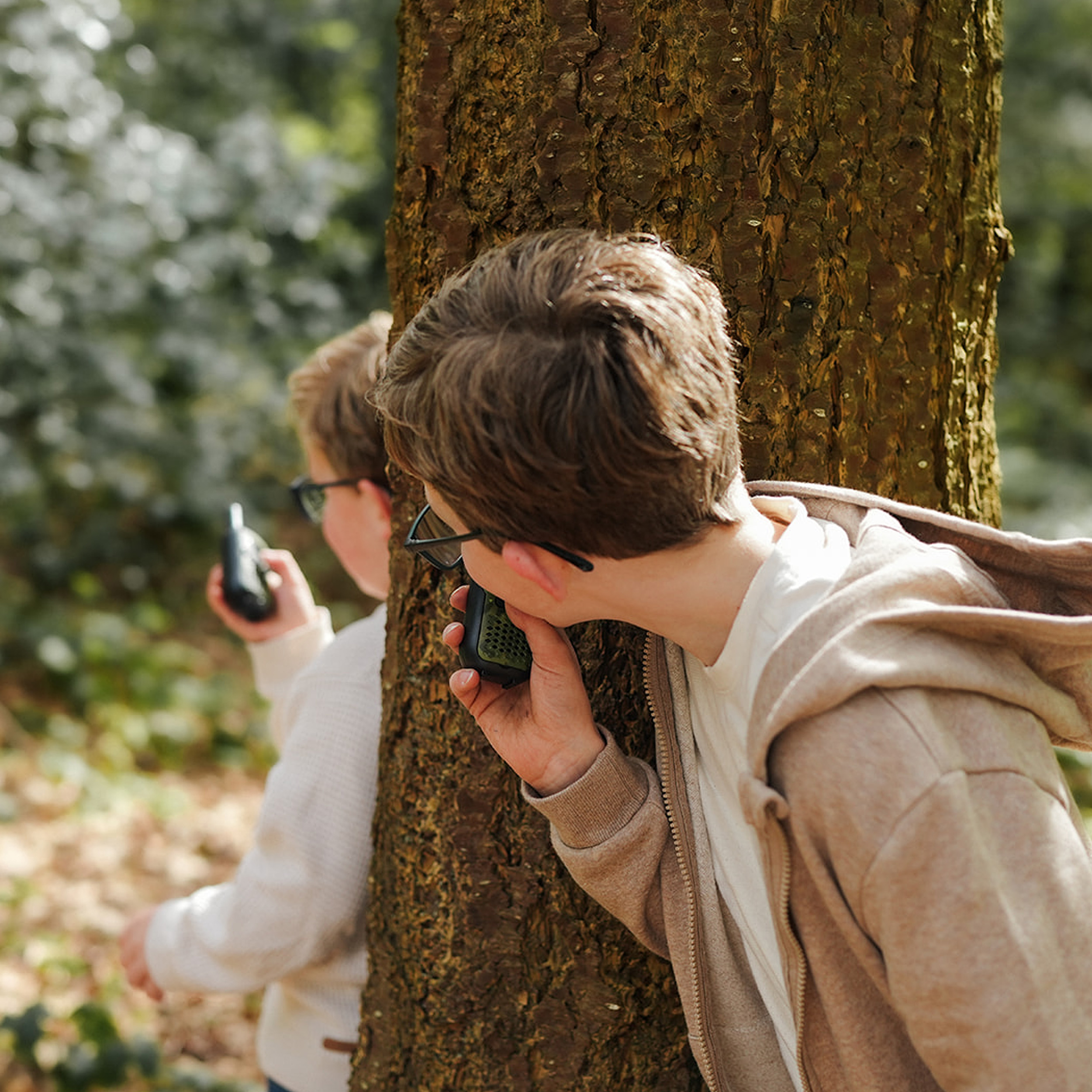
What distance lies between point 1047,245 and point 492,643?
12361mm

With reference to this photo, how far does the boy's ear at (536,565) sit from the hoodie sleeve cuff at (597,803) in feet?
0.93

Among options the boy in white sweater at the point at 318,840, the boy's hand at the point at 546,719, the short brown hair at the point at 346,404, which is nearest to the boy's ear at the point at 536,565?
the boy's hand at the point at 546,719

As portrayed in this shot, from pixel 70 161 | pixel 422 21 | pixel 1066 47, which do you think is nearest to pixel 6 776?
pixel 70 161

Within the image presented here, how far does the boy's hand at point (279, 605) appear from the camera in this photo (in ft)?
9.07

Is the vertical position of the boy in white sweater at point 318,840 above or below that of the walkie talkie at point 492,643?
below

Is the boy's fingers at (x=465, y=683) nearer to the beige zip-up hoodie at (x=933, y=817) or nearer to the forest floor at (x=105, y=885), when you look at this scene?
the beige zip-up hoodie at (x=933, y=817)

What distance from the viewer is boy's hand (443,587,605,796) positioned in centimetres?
156

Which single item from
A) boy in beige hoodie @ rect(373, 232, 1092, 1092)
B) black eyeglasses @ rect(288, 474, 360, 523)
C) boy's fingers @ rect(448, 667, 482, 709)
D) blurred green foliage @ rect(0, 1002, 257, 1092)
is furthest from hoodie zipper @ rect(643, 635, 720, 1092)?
blurred green foliage @ rect(0, 1002, 257, 1092)

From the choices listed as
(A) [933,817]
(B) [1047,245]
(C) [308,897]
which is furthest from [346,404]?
(B) [1047,245]

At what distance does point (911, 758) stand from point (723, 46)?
3.54 ft

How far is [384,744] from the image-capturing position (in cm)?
196

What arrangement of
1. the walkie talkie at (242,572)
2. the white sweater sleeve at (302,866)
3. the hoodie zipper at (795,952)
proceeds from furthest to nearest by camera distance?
the walkie talkie at (242,572) < the white sweater sleeve at (302,866) < the hoodie zipper at (795,952)

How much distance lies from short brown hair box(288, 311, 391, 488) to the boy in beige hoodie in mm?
870

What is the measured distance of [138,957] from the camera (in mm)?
2205
